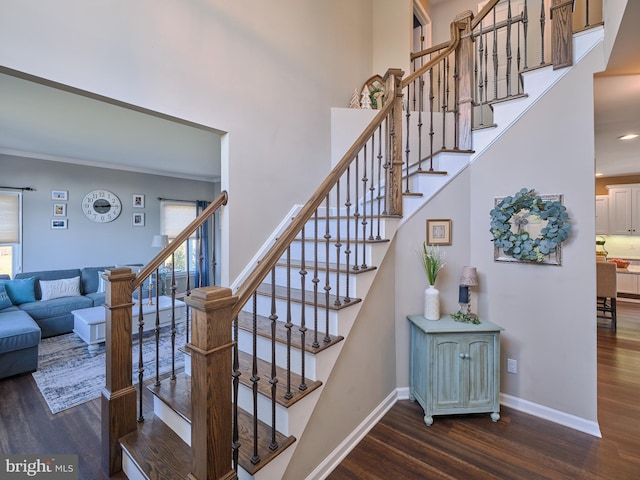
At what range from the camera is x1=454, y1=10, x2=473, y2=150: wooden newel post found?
2557 mm

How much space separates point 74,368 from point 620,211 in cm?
956

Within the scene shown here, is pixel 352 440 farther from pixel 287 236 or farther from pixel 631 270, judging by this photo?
pixel 631 270

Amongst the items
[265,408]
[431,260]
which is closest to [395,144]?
[431,260]

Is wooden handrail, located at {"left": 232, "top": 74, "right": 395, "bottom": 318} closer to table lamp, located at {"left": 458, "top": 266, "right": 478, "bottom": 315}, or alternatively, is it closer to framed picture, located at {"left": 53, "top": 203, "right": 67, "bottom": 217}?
table lamp, located at {"left": 458, "top": 266, "right": 478, "bottom": 315}

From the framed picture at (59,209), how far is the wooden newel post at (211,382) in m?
5.36

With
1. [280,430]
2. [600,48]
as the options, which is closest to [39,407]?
[280,430]

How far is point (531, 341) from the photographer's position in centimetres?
229

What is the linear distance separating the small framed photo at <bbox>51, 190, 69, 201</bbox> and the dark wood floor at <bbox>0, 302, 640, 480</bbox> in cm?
337

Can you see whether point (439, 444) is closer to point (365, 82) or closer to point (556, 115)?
point (556, 115)

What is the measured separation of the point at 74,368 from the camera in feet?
10.4

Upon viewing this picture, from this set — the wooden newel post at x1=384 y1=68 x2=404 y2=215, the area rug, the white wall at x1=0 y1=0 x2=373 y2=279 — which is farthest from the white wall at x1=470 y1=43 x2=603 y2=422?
the area rug

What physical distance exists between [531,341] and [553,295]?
405 millimetres

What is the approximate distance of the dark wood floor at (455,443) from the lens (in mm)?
1753

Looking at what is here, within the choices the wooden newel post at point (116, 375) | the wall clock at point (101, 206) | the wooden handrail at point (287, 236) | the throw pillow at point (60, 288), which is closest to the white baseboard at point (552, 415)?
the wooden handrail at point (287, 236)
